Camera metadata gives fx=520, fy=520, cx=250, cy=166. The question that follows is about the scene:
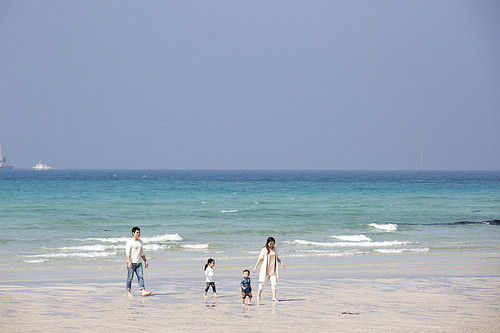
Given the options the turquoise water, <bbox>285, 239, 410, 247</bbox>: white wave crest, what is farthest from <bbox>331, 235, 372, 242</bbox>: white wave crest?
<bbox>285, 239, 410, 247</bbox>: white wave crest

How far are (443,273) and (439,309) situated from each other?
16.7 ft

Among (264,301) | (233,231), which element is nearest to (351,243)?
(233,231)

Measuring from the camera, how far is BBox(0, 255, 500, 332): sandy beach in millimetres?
9359

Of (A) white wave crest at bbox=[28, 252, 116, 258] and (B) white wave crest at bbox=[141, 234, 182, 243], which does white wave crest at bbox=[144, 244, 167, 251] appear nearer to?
(A) white wave crest at bbox=[28, 252, 116, 258]

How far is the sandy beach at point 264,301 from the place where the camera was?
368 inches

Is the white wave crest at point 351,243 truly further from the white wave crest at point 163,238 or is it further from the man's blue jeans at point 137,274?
the man's blue jeans at point 137,274

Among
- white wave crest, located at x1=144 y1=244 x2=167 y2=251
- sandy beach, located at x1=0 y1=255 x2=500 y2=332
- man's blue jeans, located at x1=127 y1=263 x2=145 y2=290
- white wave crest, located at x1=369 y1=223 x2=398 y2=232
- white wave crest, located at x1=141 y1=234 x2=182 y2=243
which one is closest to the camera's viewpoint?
sandy beach, located at x1=0 y1=255 x2=500 y2=332

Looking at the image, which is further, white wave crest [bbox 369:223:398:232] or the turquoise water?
white wave crest [bbox 369:223:398:232]

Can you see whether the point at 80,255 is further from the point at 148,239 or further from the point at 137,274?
the point at 137,274

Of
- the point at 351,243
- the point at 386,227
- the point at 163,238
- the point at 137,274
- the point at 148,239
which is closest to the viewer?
the point at 137,274

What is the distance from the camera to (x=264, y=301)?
452 inches

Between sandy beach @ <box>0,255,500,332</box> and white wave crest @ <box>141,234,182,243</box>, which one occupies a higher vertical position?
sandy beach @ <box>0,255,500,332</box>

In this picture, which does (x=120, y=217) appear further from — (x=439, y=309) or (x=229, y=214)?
(x=439, y=309)

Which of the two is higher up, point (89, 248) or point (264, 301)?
point (264, 301)
